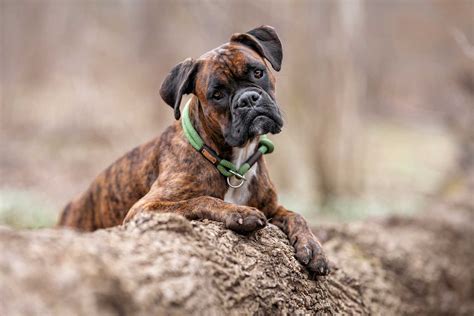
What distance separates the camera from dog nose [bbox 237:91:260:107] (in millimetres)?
4547

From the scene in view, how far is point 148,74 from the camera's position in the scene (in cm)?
1936

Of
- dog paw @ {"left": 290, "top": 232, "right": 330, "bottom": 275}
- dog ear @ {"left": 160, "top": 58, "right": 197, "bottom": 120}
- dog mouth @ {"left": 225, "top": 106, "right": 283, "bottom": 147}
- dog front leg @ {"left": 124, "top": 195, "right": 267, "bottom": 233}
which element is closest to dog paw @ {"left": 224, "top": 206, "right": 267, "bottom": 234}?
dog front leg @ {"left": 124, "top": 195, "right": 267, "bottom": 233}

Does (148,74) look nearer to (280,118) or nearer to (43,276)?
(280,118)

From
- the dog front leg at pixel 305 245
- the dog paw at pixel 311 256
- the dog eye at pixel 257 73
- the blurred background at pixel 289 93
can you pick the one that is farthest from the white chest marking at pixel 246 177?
the blurred background at pixel 289 93

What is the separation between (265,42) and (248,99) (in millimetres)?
765

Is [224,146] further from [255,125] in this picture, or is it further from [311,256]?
[311,256]

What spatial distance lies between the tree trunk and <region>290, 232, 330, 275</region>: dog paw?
2.4 inches

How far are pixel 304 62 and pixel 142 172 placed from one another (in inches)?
297

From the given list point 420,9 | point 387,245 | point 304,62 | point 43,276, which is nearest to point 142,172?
point 43,276

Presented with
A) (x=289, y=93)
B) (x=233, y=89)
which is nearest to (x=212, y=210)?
(x=233, y=89)

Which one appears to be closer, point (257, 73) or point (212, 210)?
point (212, 210)

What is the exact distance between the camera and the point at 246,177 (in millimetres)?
4891

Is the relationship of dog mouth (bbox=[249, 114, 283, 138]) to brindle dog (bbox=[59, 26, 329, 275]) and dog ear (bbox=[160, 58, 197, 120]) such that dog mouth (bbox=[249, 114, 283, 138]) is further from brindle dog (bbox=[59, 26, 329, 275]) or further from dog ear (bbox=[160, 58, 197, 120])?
dog ear (bbox=[160, 58, 197, 120])

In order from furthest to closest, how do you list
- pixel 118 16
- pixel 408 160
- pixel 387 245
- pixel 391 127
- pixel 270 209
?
pixel 391 127, pixel 118 16, pixel 408 160, pixel 387 245, pixel 270 209
